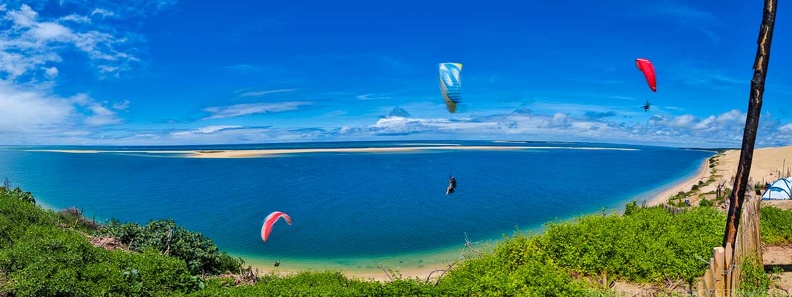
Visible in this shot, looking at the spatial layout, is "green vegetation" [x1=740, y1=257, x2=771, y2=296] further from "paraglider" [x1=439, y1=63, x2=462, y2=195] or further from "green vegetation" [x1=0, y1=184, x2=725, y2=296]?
"paraglider" [x1=439, y1=63, x2=462, y2=195]

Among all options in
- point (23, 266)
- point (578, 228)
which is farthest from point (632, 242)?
point (23, 266)

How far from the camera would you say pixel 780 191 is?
25609 mm

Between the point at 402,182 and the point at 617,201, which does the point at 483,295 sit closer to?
the point at 617,201

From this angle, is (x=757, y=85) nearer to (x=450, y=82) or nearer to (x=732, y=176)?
(x=450, y=82)

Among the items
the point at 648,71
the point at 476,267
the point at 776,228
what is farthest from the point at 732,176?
the point at 476,267

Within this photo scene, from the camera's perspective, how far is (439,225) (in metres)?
27.6

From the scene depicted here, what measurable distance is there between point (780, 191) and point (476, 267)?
2605cm

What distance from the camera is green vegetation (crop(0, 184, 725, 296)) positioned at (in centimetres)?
840

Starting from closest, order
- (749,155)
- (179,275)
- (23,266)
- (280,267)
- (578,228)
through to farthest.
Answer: (749,155), (23,266), (179,275), (578,228), (280,267)

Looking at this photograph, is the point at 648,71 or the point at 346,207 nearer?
the point at 648,71

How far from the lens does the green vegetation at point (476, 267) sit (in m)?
8.40

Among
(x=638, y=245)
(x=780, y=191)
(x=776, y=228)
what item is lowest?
(x=780, y=191)

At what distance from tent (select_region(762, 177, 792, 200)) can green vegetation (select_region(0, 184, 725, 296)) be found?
17.1m

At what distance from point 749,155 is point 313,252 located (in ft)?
61.7
